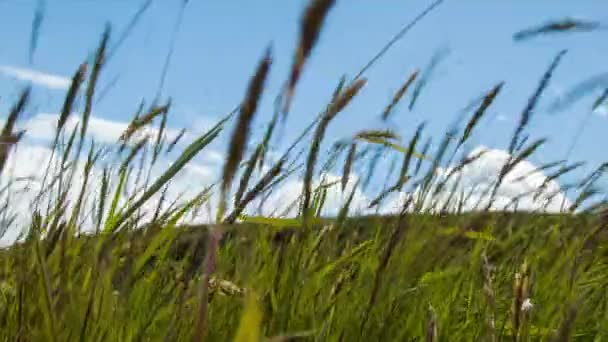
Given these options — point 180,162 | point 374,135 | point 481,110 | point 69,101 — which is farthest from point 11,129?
point 481,110

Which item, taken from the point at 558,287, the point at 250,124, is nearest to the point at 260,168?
the point at 558,287

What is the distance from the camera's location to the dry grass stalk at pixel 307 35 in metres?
0.75

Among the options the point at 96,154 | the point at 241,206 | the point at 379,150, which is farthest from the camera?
the point at 379,150

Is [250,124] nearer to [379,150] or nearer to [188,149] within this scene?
[188,149]

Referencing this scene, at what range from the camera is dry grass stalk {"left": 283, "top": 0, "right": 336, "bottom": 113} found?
75 centimetres

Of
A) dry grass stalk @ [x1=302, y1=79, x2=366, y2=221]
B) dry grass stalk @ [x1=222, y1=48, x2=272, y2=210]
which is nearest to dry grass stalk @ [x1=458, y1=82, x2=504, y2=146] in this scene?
dry grass stalk @ [x1=302, y1=79, x2=366, y2=221]

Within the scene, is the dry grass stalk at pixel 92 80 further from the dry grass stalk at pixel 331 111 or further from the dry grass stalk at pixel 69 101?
the dry grass stalk at pixel 331 111

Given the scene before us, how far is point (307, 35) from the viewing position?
0.77 m

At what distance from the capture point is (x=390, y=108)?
7.41ft

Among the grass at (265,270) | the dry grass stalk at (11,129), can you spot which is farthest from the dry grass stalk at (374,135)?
the dry grass stalk at (11,129)

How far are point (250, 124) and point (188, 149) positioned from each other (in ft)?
1.36

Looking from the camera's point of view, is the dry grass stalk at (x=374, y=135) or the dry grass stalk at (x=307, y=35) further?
the dry grass stalk at (x=374, y=135)

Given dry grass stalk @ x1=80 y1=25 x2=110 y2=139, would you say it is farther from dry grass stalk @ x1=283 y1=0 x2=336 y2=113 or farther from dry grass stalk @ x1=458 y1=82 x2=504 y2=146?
dry grass stalk @ x1=458 y1=82 x2=504 y2=146

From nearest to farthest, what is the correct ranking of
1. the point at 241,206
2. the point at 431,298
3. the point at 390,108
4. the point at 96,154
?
the point at 241,206, the point at 96,154, the point at 431,298, the point at 390,108
